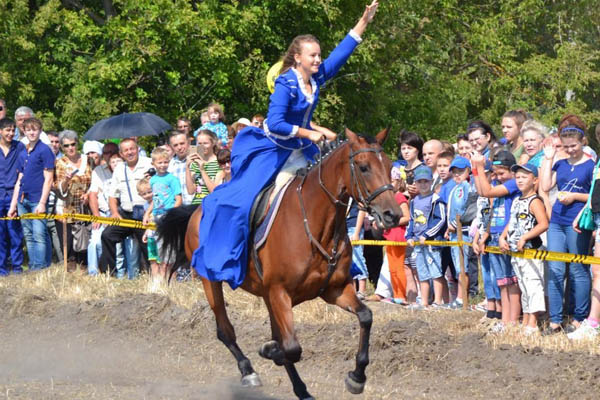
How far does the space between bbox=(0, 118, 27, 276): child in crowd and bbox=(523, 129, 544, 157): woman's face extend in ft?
27.4

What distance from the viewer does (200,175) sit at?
13.5 m

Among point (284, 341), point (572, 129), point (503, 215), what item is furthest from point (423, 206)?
point (284, 341)

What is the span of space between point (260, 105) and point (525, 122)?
9397 mm

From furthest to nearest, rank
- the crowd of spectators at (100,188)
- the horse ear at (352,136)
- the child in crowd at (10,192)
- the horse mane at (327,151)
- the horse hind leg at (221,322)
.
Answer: the child in crowd at (10,192) < the crowd of spectators at (100,188) < the horse hind leg at (221,322) < the horse mane at (327,151) < the horse ear at (352,136)

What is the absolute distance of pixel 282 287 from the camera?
7.77 meters

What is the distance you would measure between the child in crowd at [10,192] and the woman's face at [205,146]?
3608 mm

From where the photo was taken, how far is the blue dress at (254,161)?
8.04m

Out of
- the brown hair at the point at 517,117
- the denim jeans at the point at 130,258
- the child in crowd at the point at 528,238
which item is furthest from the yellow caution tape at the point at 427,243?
the brown hair at the point at 517,117

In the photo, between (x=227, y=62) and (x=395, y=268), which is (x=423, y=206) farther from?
(x=227, y=62)

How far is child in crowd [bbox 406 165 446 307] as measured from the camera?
11406 millimetres

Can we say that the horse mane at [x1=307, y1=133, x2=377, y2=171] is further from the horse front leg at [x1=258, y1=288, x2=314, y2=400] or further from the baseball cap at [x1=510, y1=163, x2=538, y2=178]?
the baseball cap at [x1=510, y1=163, x2=538, y2=178]

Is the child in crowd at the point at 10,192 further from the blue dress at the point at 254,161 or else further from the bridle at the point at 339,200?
the bridle at the point at 339,200

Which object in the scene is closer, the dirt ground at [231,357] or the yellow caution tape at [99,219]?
the dirt ground at [231,357]

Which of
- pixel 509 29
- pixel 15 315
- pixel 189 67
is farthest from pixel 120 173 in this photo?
pixel 509 29
